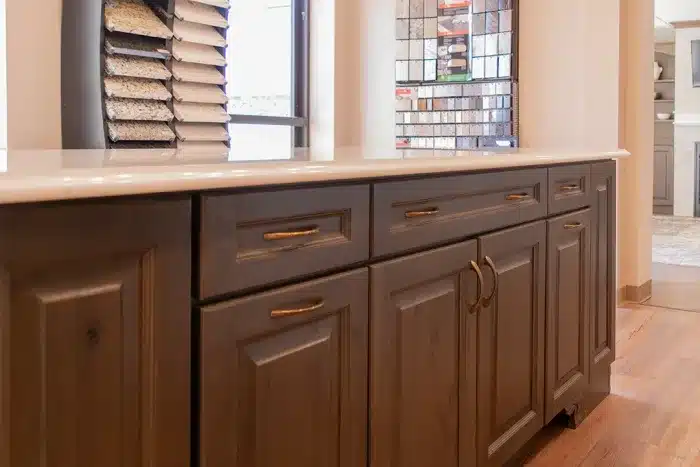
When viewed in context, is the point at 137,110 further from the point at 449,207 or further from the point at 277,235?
the point at 277,235

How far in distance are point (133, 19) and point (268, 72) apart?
1347 mm

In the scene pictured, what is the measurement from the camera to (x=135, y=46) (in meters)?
2.12

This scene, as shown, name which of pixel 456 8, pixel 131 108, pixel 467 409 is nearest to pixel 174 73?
pixel 131 108

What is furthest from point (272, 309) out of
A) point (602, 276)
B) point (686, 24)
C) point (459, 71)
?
point (686, 24)

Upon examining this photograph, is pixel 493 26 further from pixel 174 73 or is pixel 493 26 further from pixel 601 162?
pixel 174 73

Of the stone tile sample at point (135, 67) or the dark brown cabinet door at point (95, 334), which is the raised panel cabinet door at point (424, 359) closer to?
the dark brown cabinet door at point (95, 334)

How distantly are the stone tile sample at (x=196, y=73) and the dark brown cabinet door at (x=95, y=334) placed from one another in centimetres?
139

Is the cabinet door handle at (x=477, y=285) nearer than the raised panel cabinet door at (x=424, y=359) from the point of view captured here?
No

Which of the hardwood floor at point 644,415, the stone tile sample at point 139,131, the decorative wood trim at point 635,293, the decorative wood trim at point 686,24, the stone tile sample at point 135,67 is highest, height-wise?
the decorative wood trim at point 686,24

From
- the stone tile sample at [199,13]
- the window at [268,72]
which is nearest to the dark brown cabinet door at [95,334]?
the stone tile sample at [199,13]

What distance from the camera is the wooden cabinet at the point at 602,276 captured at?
8.24 ft

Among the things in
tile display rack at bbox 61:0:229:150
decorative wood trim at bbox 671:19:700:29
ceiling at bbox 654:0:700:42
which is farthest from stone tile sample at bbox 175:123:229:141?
decorative wood trim at bbox 671:19:700:29

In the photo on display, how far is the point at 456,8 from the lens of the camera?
3.73 m

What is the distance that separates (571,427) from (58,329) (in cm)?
196
